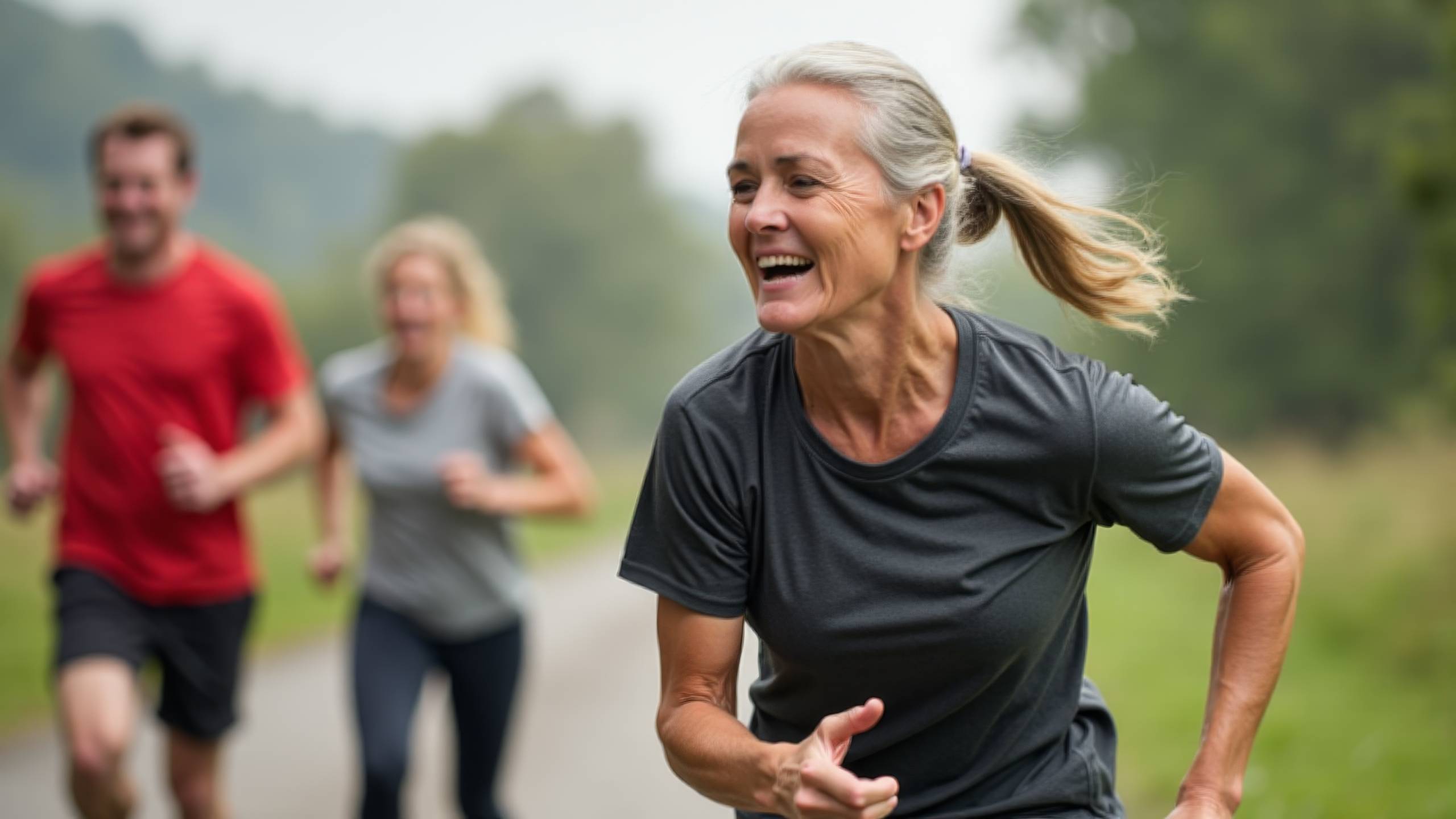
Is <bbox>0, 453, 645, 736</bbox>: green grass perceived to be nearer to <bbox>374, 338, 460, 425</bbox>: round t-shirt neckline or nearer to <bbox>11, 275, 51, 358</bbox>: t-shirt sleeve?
<bbox>11, 275, 51, 358</bbox>: t-shirt sleeve

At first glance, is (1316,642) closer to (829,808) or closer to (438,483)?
(438,483)

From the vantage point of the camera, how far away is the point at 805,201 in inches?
113

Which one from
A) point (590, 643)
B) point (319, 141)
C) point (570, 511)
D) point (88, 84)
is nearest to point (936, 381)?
point (570, 511)

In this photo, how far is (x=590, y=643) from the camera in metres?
12.2

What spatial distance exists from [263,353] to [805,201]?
11.6 ft

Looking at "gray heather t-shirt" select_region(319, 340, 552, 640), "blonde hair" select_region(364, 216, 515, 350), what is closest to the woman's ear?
"gray heather t-shirt" select_region(319, 340, 552, 640)

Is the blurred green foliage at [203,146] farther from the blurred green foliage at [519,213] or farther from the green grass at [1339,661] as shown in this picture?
the green grass at [1339,661]

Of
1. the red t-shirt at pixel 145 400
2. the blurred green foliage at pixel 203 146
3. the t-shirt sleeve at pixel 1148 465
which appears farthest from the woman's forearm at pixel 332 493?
the blurred green foliage at pixel 203 146

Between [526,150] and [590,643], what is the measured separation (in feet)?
142

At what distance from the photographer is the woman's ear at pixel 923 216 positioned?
3.01m

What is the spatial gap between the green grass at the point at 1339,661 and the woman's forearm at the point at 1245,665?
312cm

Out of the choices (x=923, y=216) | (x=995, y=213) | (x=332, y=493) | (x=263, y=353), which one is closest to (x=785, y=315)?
(x=923, y=216)

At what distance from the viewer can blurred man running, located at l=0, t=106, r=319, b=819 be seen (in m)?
5.57

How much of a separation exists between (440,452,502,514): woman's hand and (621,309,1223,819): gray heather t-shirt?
8.62 ft
